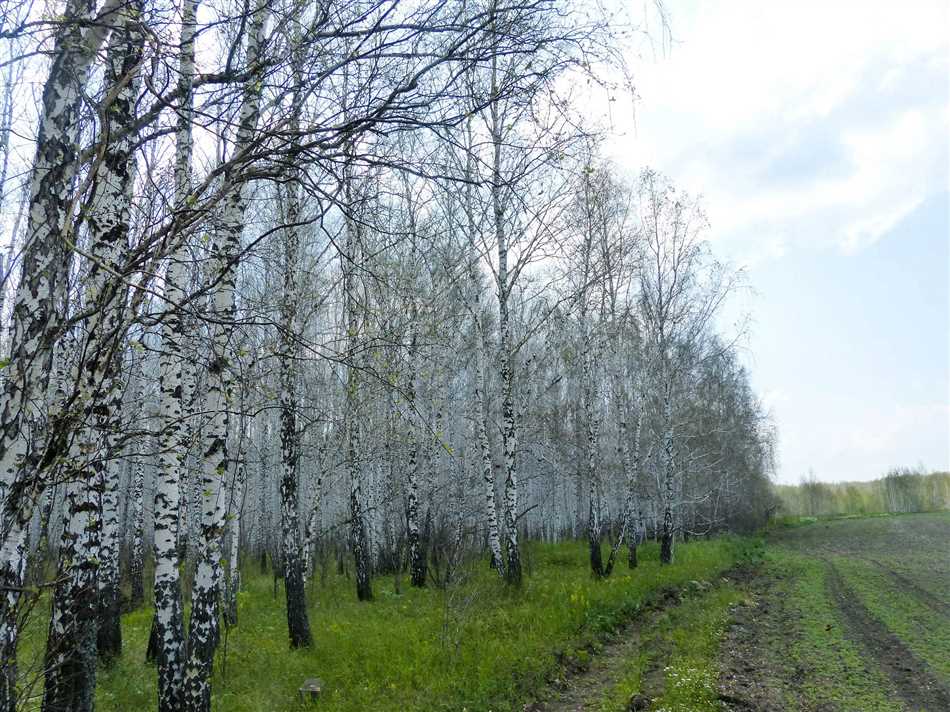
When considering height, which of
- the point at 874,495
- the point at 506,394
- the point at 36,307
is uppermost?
the point at 506,394

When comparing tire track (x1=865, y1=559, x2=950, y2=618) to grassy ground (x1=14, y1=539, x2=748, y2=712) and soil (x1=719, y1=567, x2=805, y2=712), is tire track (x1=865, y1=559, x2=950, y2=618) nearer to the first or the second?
soil (x1=719, y1=567, x2=805, y2=712)

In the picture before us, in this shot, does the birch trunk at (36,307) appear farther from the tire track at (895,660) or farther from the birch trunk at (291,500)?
the tire track at (895,660)

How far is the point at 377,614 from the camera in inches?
454

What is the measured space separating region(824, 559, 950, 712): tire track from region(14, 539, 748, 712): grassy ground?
2.34 m

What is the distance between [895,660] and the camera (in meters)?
8.79

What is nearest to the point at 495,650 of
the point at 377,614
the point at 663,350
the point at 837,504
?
the point at 377,614

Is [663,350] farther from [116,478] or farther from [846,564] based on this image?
[116,478]

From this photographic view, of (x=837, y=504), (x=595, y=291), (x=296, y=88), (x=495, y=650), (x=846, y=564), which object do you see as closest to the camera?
(x=296, y=88)

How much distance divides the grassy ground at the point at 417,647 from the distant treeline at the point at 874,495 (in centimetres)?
5474

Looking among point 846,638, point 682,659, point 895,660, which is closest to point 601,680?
point 682,659

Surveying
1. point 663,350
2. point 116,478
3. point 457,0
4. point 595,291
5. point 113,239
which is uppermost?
point 595,291

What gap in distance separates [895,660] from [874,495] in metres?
70.5

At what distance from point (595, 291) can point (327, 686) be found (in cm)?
1246

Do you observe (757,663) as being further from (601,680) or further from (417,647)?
(417,647)
